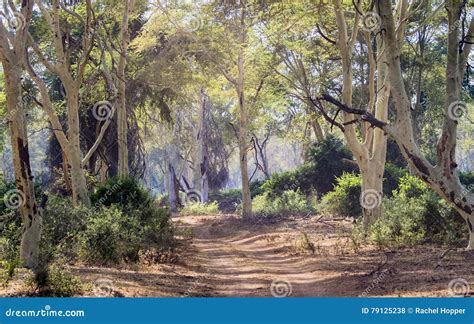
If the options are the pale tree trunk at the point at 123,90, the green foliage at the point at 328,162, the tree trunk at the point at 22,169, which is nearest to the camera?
the tree trunk at the point at 22,169

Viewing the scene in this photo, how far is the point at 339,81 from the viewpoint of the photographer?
118 ft

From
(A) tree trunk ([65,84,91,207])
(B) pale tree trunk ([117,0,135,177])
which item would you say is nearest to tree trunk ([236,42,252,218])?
(B) pale tree trunk ([117,0,135,177])

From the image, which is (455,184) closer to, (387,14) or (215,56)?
(387,14)

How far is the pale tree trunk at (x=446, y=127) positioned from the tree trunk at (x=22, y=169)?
6.63 m

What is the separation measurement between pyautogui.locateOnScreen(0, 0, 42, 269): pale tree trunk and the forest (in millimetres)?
23

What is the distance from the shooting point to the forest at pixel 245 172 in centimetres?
1022

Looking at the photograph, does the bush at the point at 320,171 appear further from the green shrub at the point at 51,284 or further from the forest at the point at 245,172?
the green shrub at the point at 51,284

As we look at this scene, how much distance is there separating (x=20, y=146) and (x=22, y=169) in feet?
1.27

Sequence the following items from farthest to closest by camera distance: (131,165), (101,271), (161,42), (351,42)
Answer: (131,165), (161,42), (351,42), (101,271)

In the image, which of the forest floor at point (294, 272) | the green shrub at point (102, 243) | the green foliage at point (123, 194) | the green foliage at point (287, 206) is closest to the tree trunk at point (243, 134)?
the green foliage at point (287, 206)

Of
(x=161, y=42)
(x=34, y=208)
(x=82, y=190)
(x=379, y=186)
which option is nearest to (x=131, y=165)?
(x=161, y=42)

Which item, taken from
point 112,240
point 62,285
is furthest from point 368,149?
point 62,285

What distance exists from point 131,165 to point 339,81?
44.5ft

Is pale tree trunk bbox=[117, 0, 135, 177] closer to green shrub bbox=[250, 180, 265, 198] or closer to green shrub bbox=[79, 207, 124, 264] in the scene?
green shrub bbox=[79, 207, 124, 264]
